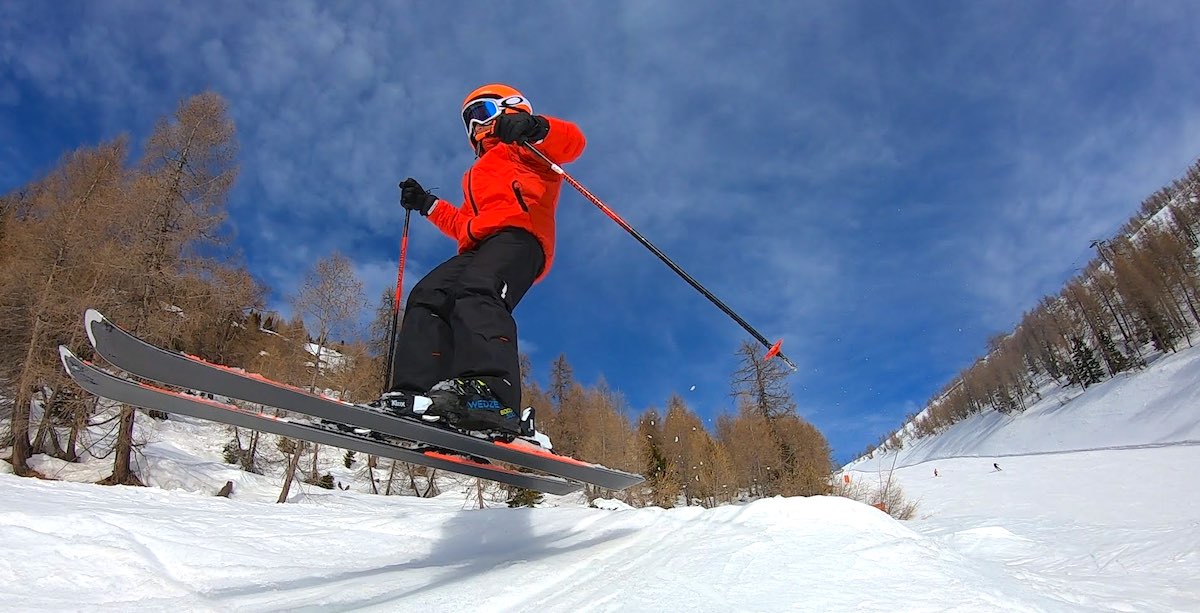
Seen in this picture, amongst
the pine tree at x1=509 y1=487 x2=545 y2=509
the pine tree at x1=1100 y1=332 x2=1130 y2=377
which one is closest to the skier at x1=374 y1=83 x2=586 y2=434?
the pine tree at x1=509 y1=487 x2=545 y2=509

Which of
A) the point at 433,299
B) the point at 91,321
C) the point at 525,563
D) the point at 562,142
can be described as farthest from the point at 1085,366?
the point at 91,321

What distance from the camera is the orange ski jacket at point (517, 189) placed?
2.99m

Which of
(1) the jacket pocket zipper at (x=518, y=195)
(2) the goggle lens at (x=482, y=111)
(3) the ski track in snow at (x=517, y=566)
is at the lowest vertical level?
(3) the ski track in snow at (x=517, y=566)

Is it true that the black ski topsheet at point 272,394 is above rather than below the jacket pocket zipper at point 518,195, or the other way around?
below

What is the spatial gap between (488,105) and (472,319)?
152 centimetres

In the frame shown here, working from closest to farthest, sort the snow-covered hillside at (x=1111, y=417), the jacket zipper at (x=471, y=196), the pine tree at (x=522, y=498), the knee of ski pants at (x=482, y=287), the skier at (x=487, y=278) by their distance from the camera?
the skier at (x=487, y=278)
the knee of ski pants at (x=482, y=287)
the jacket zipper at (x=471, y=196)
the pine tree at (x=522, y=498)
the snow-covered hillside at (x=1111, y=417)

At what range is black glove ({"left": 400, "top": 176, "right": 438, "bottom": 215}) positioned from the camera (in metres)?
3.77

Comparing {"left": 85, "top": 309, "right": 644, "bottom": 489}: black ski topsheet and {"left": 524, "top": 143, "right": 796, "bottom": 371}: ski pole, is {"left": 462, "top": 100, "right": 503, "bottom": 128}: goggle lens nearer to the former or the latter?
{"left": 524, "top": 143, "right": 796, "bottom": 371}: ski pole

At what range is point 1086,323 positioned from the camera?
58.9m

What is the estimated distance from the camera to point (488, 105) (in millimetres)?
3332

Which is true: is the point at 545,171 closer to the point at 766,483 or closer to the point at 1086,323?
the point at 766,483

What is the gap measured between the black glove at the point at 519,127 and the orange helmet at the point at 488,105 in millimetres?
372

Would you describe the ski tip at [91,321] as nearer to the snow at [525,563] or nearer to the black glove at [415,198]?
the snow at [525,563]

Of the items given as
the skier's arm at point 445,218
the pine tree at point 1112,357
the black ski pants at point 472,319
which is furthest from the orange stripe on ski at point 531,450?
the pine tree at point 1112,357
